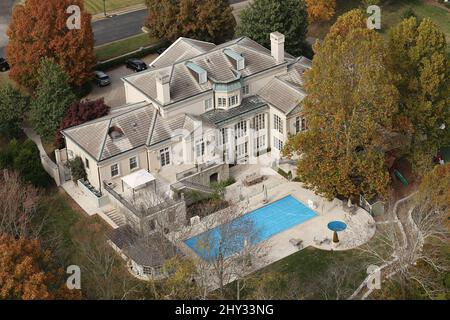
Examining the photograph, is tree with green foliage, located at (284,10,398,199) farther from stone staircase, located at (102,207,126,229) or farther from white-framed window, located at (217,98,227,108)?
stone staircase, located at (102,207,126,229)

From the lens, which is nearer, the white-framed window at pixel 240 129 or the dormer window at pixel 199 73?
the dormer window at pixel 199 73

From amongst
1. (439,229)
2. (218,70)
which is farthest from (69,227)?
(439,229)

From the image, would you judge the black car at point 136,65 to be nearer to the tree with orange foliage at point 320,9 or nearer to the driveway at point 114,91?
the driveway at point 114,91

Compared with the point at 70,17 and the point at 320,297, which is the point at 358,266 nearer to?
the point at 320,297

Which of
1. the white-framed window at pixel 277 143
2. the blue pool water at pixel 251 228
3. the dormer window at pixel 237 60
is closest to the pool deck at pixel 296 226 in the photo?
the blue pool water at pixel 251 228

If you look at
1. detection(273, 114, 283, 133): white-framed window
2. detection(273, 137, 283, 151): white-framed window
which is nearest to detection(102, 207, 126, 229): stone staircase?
detection(273, 137, 283, 151): white-framed window

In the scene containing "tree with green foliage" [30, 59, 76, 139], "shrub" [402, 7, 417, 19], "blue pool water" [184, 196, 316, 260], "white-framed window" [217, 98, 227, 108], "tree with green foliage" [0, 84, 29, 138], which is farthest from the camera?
"shrub" [402, 7, 417, 19]
